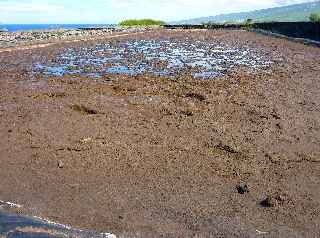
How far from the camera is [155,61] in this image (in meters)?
21.0

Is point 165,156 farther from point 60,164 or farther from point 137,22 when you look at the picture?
point 137,22

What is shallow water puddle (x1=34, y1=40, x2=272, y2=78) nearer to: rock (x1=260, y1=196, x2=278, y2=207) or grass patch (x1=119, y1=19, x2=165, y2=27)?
rock (x1=260, y1=196, x2=278, y2=207)

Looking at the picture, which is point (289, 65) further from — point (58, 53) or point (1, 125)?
point (1, 125)

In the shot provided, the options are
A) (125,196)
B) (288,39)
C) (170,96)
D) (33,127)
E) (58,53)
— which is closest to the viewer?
(125,196)

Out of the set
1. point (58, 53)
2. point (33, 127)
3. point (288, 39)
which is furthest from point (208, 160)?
point (288, 39)

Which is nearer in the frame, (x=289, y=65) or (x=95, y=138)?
(x=95, y=138)

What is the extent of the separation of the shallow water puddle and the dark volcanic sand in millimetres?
2972

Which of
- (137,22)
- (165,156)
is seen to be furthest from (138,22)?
(165,156)

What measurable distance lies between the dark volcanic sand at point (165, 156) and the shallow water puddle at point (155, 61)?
2.97 m

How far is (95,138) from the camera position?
955 cm

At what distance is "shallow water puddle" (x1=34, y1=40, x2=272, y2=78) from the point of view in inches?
707

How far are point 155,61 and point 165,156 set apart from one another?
41.7 ft

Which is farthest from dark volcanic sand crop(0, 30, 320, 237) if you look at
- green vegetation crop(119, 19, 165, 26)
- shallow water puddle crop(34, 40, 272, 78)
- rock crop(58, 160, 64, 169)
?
green vegetation crop(119, 19, 165, 26)

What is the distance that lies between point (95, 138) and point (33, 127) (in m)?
1.57
